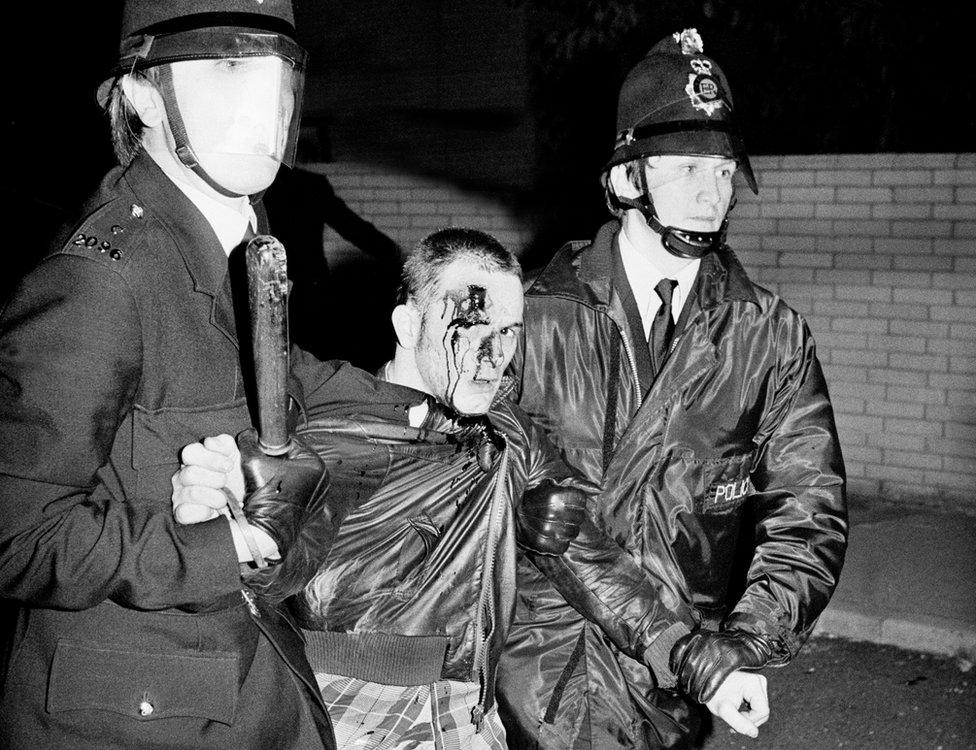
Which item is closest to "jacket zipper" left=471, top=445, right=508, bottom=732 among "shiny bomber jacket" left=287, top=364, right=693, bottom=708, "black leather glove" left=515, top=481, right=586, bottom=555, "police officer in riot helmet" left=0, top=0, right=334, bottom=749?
"shiny bomber jacket" left=287, top=364, right=693, bottom=708

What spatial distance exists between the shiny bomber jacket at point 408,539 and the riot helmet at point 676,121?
1.02 meters

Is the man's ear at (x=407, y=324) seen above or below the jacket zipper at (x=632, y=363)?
above

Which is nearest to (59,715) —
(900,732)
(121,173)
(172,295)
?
(172,295)

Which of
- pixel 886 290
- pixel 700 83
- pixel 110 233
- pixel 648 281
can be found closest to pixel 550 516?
pixel 648 281

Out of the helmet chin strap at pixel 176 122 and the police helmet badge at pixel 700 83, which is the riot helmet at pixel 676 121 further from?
the helmet chin strap at pixel 176 122

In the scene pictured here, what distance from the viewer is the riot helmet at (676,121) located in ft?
10.2

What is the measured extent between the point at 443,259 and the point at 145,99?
3.24 ft

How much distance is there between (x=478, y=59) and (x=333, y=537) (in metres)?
8.18

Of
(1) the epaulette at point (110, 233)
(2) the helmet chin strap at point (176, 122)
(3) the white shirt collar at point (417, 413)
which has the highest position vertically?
(2) the helmet chin strap at point (176, 122)

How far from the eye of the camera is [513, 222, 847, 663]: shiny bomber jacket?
292 centimetres

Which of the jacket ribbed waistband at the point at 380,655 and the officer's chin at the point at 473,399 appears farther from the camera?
the officer's chin at the point at 473,399

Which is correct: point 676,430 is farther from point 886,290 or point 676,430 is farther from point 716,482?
point 886,290

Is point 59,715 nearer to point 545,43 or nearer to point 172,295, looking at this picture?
point 172,295

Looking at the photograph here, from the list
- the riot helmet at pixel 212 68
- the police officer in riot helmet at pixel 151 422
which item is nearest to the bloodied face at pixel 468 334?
the police officer in riot helmet at pixel 151 422
